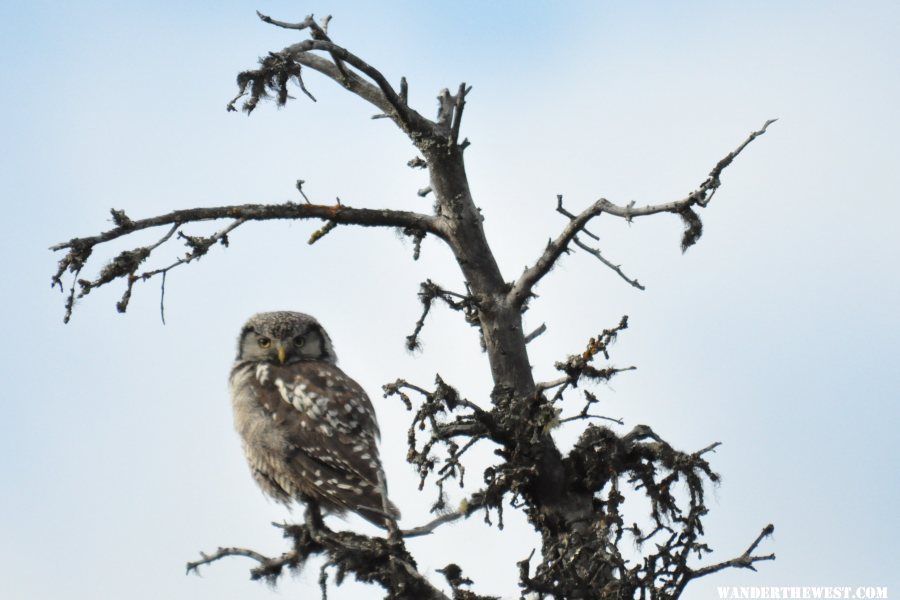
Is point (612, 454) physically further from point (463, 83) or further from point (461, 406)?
point (463, 83)

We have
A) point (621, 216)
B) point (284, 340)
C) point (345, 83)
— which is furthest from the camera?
point (284, 340)

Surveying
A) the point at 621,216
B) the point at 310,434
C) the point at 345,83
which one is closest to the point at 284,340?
the point at 310,434

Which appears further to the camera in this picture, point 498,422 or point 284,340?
point 284,340

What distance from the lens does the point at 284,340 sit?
357 inches

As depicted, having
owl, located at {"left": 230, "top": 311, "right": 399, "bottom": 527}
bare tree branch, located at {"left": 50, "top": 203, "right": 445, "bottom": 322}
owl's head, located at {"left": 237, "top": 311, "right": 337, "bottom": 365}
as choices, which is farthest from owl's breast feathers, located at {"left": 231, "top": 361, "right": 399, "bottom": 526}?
bare tree branch, located at {"left": 50, "top": 203, "right": 445, "bottom": 322}

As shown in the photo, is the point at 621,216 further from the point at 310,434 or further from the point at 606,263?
the point at 310,434

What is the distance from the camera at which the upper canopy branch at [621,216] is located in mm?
4992

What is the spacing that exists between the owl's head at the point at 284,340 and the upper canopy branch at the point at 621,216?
11.5ft

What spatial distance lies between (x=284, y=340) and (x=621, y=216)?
14.3 ft

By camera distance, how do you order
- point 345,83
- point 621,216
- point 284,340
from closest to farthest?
1. point 621,216
2. point 345,83
3. point 284,340

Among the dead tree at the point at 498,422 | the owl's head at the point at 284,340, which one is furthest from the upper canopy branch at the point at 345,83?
the owl's head at the point at 284,340

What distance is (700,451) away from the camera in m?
5.59

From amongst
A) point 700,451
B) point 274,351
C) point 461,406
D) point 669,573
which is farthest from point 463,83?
point 274,351

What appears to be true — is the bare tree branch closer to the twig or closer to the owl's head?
the twig
